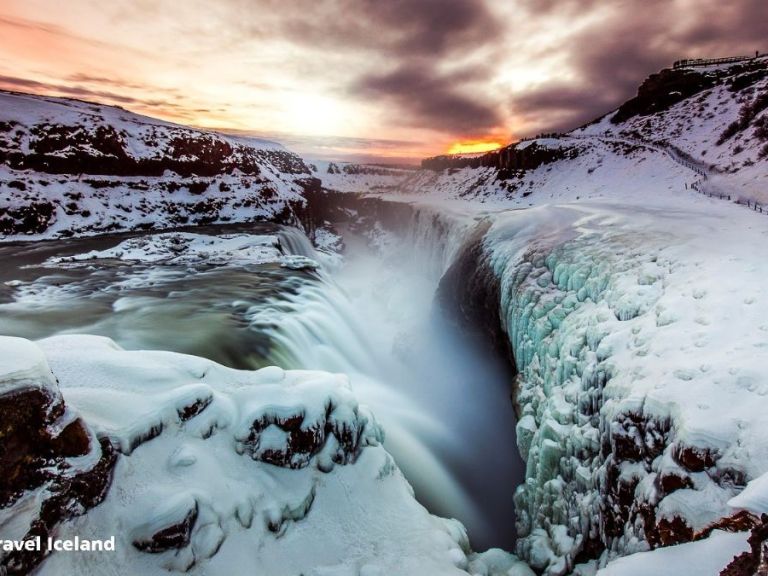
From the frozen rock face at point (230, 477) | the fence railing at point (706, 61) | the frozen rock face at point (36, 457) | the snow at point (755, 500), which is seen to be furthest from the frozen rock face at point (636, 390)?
the fence railing at point (706, 61)

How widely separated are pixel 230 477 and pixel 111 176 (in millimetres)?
42026

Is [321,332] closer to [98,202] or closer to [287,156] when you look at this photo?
[98,202]

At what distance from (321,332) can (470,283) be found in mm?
6937

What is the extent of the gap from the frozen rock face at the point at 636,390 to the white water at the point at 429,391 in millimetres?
2260

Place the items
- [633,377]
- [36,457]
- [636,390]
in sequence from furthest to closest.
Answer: [633,377] < [636,390] < [36,457]

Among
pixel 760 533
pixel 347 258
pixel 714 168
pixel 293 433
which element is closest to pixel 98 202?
pixel 347 258

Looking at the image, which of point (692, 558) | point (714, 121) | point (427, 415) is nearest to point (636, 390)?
point (692, 558)

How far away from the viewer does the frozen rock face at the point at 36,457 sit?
394cm

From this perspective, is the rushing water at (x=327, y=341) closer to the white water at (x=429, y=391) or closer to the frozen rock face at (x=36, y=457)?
the white water at (x=429, y=391)

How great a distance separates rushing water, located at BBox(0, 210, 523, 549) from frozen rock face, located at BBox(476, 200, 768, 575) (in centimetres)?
243

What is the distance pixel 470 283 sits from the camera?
17078 millimetres

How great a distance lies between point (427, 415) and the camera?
46.6ft

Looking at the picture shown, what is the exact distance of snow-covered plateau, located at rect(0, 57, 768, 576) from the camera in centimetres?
444

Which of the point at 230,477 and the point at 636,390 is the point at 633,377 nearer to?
the point at 636,390
